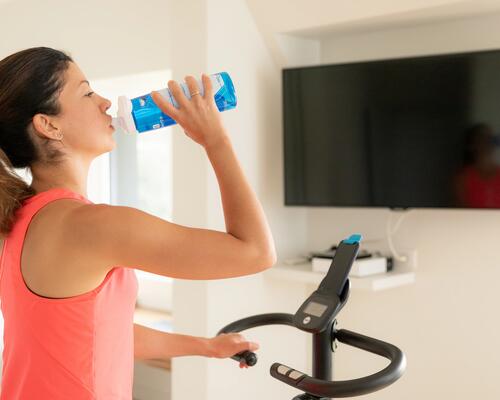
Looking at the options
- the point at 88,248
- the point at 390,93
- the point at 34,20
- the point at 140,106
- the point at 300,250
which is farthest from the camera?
the point at 34,20

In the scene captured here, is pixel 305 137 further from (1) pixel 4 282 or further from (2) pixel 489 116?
(1) pixel 4 282

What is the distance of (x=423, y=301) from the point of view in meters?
2.83

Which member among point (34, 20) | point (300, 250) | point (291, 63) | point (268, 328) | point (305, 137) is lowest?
point (268, 328)

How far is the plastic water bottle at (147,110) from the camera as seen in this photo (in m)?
1.41

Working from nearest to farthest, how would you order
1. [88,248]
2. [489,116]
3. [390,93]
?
[88,248]
[489,116]
[390,93]

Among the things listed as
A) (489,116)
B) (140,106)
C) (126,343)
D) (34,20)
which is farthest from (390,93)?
(34,20)

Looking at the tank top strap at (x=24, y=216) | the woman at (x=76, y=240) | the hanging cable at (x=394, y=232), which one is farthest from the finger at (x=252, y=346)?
the hanging cable at (x=394, y=232)

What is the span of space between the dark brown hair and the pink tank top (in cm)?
4

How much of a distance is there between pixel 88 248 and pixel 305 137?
1.77 metres

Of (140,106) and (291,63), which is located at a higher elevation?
(291,63)

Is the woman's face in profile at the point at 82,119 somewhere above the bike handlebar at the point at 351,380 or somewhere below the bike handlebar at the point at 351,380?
above

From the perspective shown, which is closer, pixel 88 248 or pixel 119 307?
pixel 88 248

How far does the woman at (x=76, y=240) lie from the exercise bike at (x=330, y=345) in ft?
0.40

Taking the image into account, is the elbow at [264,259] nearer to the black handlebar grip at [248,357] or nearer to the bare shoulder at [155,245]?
the bare shoulder at [155,245]
